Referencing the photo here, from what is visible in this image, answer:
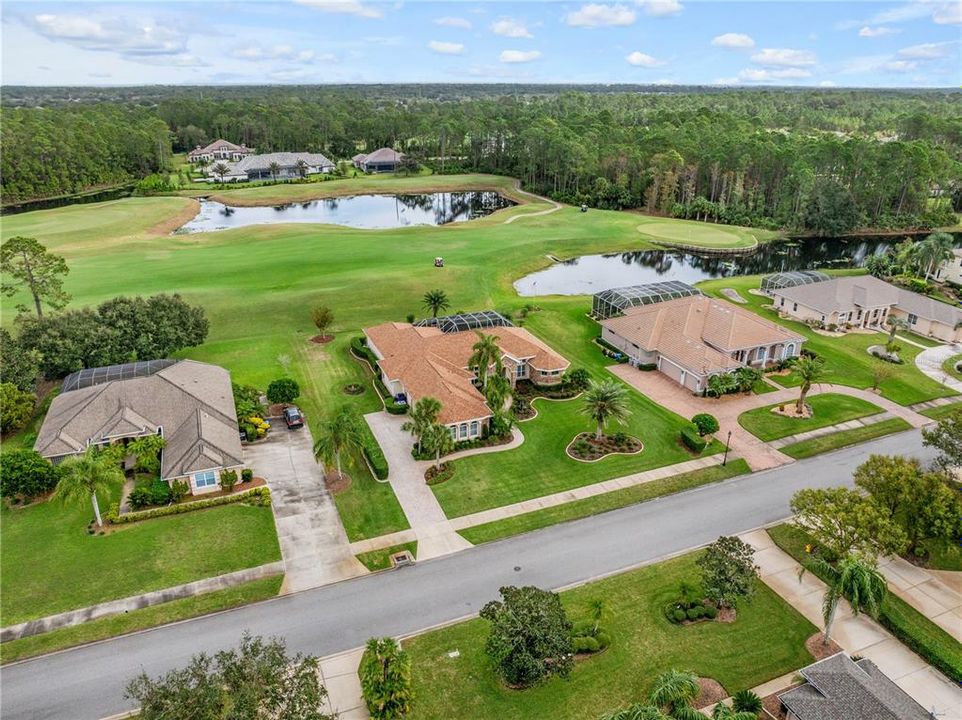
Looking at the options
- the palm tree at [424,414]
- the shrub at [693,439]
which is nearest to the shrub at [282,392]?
the palm tree at [424,414]

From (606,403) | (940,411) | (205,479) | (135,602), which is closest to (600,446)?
(606,403)

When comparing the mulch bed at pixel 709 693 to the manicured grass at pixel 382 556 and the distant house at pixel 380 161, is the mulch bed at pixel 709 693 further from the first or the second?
the distant house at pixel 380 161

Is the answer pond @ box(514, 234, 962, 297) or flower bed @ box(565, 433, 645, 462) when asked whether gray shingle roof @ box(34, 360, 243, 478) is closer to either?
flower bed @ box(565, 433, 645, 462)

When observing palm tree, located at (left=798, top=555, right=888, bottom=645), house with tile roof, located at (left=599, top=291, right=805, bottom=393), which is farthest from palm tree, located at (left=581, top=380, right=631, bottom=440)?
palm tree, located at (left=798, top=555, right=888, bottom=645)

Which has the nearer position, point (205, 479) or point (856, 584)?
point (856, 584)

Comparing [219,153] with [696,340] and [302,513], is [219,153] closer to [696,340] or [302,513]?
[696,340]

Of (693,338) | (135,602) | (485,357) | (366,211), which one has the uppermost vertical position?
(485,357)

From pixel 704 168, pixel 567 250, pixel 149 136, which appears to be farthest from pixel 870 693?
pixel 149 136
